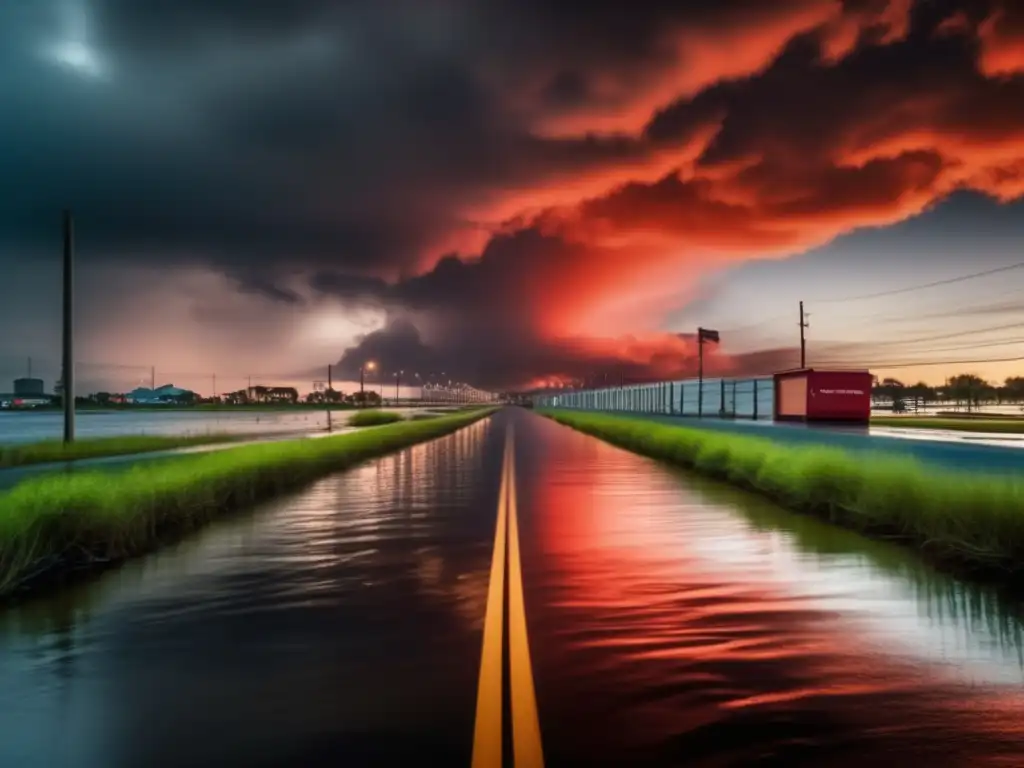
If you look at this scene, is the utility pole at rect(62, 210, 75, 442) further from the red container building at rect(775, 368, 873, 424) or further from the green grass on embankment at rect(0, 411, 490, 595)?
the red container building at rect(775, 368, 873, 424)

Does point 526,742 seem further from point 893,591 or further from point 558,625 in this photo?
point 893,591

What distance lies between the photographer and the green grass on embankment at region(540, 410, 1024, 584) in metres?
13.1

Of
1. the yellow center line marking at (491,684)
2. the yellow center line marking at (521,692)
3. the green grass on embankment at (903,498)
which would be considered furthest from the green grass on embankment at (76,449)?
the yellow center line marking at (521,692)

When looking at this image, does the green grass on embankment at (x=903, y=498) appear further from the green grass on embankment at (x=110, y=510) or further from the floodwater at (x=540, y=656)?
the green grass on embankment at (x=110, y=510)

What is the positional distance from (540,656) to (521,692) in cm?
109

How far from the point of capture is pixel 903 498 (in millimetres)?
17000

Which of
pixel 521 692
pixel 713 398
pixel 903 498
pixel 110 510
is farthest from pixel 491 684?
pixel 713 398

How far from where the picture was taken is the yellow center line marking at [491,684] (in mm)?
5613

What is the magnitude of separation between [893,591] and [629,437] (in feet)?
133

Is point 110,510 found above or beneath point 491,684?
above

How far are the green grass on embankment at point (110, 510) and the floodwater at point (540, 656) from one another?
76cm

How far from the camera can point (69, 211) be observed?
119 feet

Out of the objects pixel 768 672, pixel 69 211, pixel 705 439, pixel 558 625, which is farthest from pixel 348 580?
pixel 69 211

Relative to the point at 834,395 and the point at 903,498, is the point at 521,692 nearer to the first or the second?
the point at 903,498
